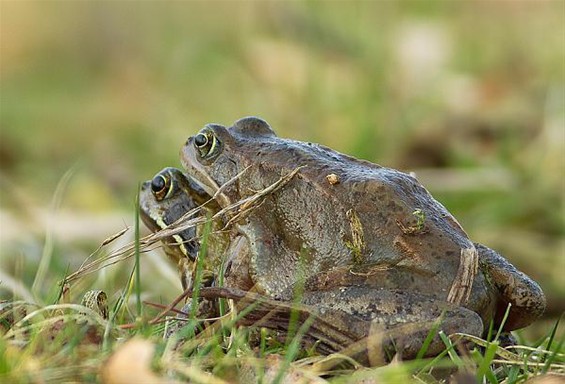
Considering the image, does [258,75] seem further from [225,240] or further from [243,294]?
[243,294]

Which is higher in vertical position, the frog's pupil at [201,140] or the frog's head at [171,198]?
the frog's pupil at [201,140]

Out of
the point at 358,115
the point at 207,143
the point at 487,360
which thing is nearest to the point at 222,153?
the point at 207,143

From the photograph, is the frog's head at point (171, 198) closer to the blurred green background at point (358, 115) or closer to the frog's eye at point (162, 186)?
the frog's eye at point (162, 186)

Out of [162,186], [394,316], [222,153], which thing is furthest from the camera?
[162,186]

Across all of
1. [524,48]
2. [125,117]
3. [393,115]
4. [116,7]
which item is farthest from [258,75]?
[116,7]

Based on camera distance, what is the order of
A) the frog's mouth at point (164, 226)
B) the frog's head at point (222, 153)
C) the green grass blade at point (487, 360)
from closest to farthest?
the green grass blade at point (487, 360) → the frog's head at point (222, 153) → the frog's mouth at point (164, 226)

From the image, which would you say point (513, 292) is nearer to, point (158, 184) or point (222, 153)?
point (222, 153)

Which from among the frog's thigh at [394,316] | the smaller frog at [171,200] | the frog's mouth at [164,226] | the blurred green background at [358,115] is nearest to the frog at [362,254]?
the frog's thigh at [394,316]

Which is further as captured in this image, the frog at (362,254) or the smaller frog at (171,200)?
the smaller frog at (171,200)

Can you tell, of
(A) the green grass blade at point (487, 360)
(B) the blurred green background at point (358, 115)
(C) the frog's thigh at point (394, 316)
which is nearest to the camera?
(A) the green grass blade at point (487, 360)
